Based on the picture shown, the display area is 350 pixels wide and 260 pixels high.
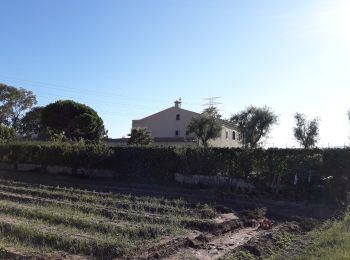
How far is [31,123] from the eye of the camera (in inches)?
2589

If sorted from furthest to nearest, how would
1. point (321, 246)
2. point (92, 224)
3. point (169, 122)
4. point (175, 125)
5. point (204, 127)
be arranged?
point (169, 122) → point (175, 125) → point (204, 127) → point (92, 224) → point (321, 246)

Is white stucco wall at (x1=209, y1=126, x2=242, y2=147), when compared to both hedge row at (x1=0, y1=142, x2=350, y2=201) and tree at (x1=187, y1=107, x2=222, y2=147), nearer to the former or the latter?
tree at (x1=187, y1=107, x2=222, y2=147)

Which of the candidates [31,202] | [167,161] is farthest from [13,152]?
[31,202]

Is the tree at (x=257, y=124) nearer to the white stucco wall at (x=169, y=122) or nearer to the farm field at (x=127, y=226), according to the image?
the white stucco wall at (x=169, y=122)

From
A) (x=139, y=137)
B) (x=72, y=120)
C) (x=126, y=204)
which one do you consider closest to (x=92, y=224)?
(x=126, y=204)

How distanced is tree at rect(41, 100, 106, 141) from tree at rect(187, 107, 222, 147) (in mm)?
10611

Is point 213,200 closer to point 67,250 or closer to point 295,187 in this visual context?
point 295,187

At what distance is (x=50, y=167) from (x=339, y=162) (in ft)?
60.1

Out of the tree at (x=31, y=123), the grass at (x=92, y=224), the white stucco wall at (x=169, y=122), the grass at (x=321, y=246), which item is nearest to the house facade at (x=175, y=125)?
the white stucco wall at (x=169, y=122)

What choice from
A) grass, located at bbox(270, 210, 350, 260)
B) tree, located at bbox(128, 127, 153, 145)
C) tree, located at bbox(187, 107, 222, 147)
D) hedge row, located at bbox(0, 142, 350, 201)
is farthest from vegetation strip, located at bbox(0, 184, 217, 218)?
tree, located at bbox(187, 107, 222, 147)

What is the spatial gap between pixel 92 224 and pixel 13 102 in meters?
58.0

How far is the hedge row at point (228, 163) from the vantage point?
64.9 feet

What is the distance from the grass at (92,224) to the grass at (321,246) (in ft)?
8.30

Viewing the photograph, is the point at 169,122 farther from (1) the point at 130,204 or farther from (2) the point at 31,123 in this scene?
(1) the point at 130,204
